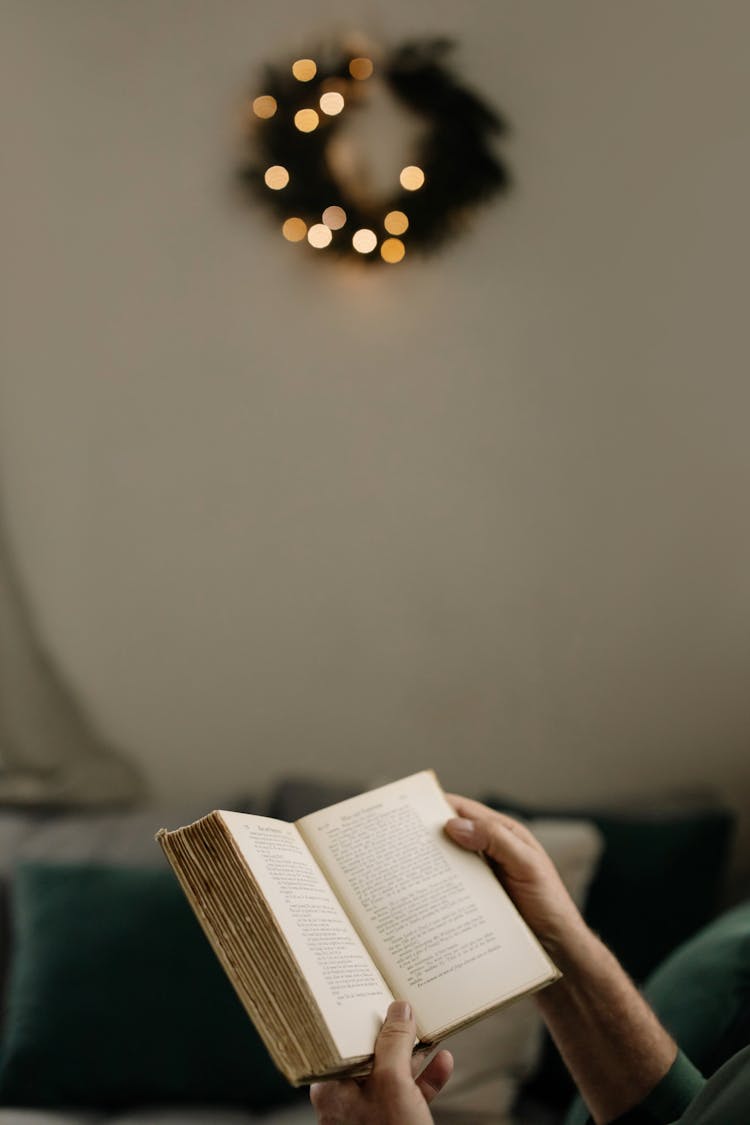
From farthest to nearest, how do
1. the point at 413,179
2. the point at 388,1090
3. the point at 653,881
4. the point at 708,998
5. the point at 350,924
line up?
the point at 413,179
the point at 653,881
the point at 708,998
the point at 350,924
the point at 388,1090

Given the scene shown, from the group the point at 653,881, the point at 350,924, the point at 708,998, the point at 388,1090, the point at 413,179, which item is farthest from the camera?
the point at 413,179

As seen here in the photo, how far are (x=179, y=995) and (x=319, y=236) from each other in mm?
1393

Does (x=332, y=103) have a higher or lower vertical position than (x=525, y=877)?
higher

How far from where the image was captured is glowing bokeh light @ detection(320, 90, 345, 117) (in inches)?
84.8

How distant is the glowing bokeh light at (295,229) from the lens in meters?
2.21

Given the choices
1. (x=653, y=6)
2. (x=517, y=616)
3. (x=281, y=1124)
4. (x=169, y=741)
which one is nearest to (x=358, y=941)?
(x=281, y=1124)

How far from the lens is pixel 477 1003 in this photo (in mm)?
998

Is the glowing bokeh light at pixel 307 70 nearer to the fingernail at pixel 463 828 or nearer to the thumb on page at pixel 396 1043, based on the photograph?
the fingernail at pixel 463 828

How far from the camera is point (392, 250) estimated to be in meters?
2.17

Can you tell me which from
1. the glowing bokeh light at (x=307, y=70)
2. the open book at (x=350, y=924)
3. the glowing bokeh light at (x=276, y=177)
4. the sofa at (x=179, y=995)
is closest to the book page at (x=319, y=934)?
the open book at (x=350, y=924)

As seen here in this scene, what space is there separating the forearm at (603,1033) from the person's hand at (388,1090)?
0.98 feet

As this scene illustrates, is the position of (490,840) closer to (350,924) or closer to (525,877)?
(525,877)

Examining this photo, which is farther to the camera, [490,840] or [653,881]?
[653,881]

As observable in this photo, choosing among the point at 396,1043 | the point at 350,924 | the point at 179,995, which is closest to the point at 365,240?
the point at 179,995
